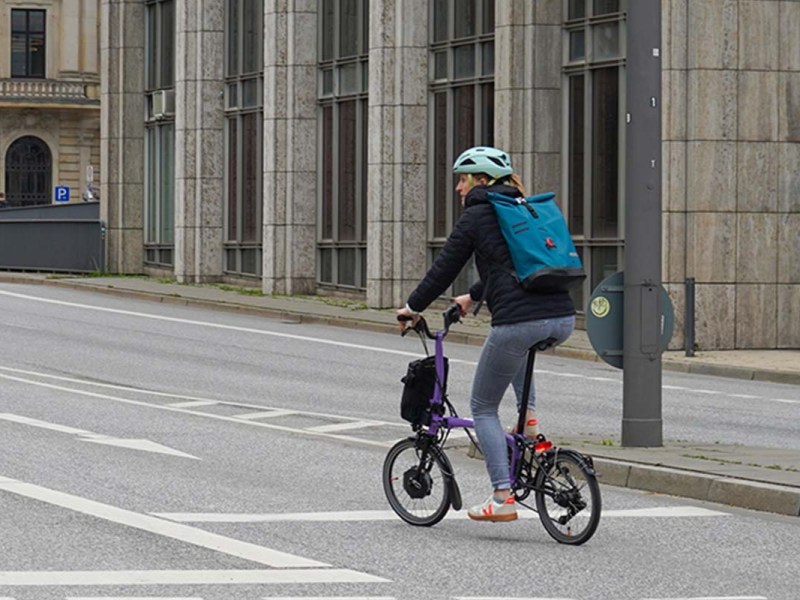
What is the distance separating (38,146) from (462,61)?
171 ft

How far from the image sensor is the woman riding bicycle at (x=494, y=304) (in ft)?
34.8

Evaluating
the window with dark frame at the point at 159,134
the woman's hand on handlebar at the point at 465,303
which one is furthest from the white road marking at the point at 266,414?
the window with dark frame at the point at 159,134

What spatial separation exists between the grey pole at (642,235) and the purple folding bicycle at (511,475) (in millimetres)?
2926

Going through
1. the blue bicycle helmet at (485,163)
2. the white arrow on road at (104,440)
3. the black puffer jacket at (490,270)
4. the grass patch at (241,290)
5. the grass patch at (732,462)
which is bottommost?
the white arrow on road at (104,440)

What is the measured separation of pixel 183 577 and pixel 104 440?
21.6ft

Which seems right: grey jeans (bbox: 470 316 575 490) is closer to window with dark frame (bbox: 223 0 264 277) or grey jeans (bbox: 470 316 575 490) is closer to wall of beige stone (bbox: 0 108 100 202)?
window with dark frame (bbox: 223 0 264 277)

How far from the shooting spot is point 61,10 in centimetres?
8394

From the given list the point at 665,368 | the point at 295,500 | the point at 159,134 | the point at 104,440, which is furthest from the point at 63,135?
the point at 295,500

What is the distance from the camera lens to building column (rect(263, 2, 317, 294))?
38.2 meters

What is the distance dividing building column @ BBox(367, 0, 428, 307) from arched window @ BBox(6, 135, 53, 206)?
50.3 m

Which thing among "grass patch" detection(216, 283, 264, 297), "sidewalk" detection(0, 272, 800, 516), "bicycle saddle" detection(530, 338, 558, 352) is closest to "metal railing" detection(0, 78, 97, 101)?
"sidewalk" detection(0, 272, 800, 516)

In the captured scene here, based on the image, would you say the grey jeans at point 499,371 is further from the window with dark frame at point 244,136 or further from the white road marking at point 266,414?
the window with dark frame at point 244,136

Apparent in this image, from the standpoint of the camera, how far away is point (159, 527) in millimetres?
10875

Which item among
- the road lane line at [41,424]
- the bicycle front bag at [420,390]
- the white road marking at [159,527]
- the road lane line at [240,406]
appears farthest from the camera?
the road lane line at [240,406]
